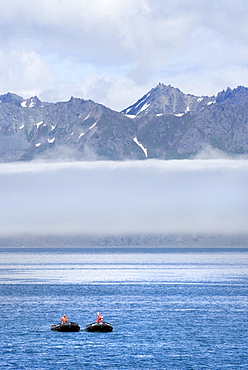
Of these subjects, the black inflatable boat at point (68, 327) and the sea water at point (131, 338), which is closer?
the sea water at point (131, 338)

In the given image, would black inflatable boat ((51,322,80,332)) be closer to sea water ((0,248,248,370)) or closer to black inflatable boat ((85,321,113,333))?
sea water ((0,248,248,370))

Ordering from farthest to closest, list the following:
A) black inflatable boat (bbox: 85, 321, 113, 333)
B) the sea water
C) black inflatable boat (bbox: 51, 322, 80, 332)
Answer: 1. black inflatable boat (bbox: 51, 322, 80, 332)
2. black inflatable boat (bbox: 85, 321, 113, 333)
3. the sea water

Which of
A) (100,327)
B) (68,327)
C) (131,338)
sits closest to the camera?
(131,338)

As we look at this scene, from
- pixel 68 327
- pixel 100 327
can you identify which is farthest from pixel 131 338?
pixel 68 327

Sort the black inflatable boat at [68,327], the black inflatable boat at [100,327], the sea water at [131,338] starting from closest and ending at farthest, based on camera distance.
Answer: the sea water at [131,338], the black inflatable boat at [100,327], the black inflatable boat at [68,327]

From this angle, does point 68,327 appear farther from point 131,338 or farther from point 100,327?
point 131,338

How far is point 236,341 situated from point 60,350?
31366mm

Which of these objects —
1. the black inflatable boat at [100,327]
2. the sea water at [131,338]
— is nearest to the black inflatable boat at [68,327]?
the sea water at [131,338]

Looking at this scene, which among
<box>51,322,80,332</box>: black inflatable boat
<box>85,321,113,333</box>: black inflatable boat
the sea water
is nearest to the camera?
the sea water

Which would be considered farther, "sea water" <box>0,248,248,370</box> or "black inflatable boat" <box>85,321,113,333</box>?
"black inflatable boat" <box>85,321,113,333</box>

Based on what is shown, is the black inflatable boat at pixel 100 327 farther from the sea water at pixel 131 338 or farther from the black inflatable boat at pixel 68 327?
the black inflatable boat at pixel 68 327

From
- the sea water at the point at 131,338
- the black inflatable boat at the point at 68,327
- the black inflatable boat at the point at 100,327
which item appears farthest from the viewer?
the black inflatable boat at the point at 68,327

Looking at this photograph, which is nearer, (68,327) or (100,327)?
(100,327)

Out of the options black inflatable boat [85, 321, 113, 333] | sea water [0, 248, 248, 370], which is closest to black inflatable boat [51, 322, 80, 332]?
sea water [0, 248, 248, 370]
